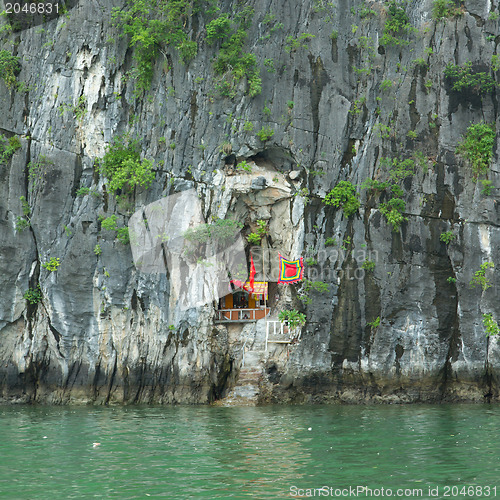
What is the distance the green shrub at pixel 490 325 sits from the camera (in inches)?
790

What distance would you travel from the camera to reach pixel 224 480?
956 centimetres

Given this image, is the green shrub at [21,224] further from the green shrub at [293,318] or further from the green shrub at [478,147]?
the green shrub at [478,147]

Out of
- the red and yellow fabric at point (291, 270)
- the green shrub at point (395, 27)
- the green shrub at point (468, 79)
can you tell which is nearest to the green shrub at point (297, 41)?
the green shrub at point (395, 27)

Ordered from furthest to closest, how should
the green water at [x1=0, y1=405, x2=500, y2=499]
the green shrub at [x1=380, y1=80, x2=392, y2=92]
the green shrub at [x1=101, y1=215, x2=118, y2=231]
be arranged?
the green shrub at [x1=380, y1=80, x2=392, y2=92]
the green shrub at [x1=101, y1=215, x2=118, y2=231]
the green water at [x1=0, y1=405, x2=500, y2=499]

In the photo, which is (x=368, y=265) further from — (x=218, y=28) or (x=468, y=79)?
(x=218, y=28)

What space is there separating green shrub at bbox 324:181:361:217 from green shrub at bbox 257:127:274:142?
2984 mm

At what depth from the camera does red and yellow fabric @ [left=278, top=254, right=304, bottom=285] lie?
20906 mm

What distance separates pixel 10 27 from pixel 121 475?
17.6 metres

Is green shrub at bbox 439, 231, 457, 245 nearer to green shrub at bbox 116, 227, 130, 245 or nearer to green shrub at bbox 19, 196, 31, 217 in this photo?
green shrub at bbox 116, 227, 130, 245

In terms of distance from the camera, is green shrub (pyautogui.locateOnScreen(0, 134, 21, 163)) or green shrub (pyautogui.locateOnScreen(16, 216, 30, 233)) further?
green shrub (pyautogui.locateOnScreen(0, 134, 21, 163))

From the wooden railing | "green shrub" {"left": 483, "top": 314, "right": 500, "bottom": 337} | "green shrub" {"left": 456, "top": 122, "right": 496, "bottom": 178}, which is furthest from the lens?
the wooden railing

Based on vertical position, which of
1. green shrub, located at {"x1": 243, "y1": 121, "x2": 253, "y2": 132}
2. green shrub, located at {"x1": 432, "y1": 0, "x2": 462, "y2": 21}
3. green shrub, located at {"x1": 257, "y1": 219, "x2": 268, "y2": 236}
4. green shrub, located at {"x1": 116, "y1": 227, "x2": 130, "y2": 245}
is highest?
green shrub, located at {"x1": 432, "y1": 0, "x2": 462, "y2": 21}
